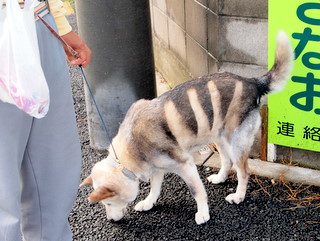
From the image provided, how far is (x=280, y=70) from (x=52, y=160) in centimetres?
174

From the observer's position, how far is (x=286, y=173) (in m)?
3.90

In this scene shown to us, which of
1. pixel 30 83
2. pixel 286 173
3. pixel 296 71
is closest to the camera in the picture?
→ pixel 30 83

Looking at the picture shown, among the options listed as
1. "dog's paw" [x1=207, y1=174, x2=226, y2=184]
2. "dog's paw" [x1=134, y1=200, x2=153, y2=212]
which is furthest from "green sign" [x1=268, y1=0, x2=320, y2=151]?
"dog's paw" [x1=134, y1=200, x2=153, y2=212]

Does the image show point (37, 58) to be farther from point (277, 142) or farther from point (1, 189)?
point (277, 142)

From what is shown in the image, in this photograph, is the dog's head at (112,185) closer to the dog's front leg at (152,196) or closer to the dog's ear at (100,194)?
the dog's ear at (100,194)

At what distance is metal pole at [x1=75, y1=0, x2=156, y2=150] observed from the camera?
3.91m

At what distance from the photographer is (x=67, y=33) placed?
261cm

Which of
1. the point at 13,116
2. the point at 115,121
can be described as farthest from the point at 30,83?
the point at 115,121

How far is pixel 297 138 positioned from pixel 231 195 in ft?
2.28

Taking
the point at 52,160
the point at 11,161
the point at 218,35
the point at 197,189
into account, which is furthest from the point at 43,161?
the point at 218,35

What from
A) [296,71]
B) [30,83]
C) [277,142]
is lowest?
[277,142]

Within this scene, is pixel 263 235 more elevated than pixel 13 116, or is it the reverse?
pixel 13 116

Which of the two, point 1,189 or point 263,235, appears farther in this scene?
point 263,235

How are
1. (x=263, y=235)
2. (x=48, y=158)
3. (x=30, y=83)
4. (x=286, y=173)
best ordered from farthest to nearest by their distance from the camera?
(x=286, y=173), (x=263, y=235), (x=48, y=158), (x=30, y=83)
